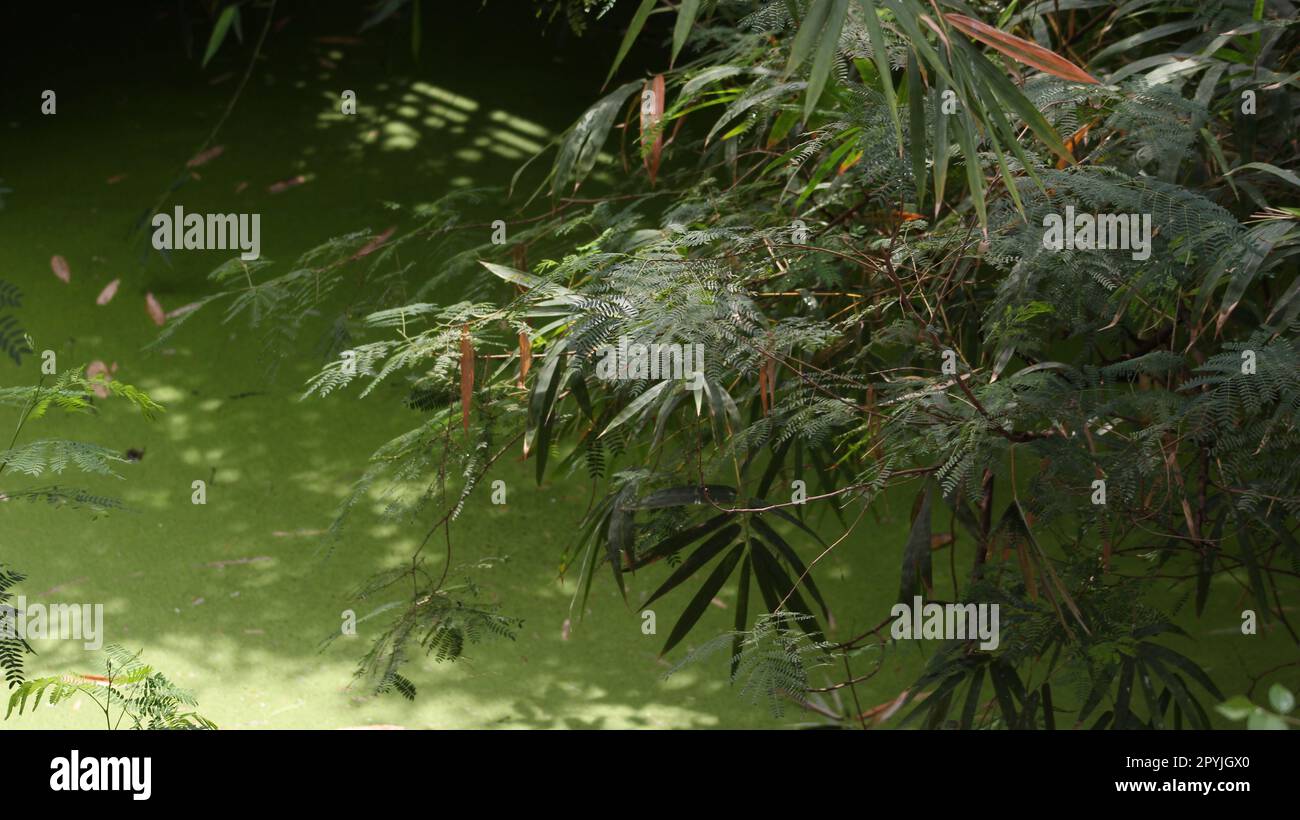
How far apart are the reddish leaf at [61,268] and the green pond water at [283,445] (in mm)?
24

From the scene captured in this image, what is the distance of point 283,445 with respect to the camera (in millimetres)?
2990

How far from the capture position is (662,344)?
163cm

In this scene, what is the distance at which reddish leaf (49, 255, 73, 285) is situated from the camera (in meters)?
3.46

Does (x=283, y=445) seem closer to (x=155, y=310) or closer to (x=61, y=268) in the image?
(x=155, y=310)

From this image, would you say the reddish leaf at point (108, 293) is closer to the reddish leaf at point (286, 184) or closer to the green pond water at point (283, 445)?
the green pond water at point (283, 445)

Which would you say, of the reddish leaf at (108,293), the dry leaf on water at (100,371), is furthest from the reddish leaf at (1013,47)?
the reddish leaf at (108,293)

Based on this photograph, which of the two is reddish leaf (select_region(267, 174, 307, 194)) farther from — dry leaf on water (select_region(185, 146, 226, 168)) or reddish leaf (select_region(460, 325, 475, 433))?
reddish leaf (select_region(460, 325, 475, 433))

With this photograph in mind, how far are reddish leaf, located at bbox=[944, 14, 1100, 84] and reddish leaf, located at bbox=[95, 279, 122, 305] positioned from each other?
2657 mm

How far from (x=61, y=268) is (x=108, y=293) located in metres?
0.20

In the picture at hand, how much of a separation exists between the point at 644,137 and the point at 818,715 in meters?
1.06

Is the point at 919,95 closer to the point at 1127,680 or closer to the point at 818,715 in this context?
the point at 1127,680

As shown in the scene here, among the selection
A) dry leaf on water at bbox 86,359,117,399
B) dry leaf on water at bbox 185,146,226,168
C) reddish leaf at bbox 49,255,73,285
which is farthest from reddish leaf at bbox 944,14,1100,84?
dry leaf on water at bbox 185,146,226,168

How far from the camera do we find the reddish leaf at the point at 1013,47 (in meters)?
1.37

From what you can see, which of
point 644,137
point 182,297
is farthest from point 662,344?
point 182,297
